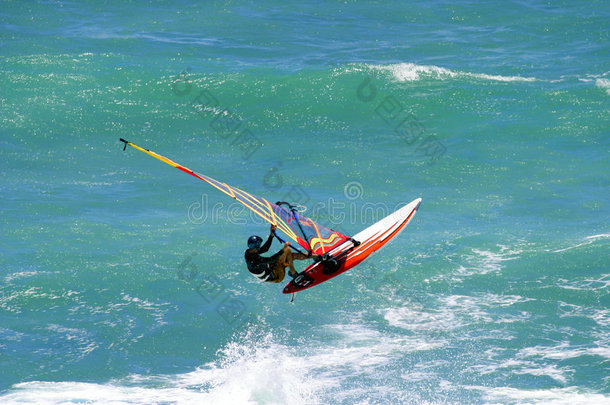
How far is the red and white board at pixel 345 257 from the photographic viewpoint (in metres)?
10.8

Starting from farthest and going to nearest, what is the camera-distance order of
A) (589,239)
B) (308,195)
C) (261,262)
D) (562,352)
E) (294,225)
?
(308,195)
(589,239)
(562,352)
(294,225)
(261,262)

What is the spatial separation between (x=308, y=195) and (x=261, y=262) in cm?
773

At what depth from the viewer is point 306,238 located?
425 inches

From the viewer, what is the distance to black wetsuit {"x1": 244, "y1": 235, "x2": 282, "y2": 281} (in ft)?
32.2

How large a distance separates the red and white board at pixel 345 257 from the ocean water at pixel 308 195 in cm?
168

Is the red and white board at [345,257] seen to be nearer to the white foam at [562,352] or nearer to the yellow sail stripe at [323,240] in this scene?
the yellow sail stripe at [323,240]

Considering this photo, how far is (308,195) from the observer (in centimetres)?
1756

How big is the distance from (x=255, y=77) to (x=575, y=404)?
1605cm

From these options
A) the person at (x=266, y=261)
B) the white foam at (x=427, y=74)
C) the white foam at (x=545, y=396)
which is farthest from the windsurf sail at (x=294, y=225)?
the white foam at (x=427, y=74)

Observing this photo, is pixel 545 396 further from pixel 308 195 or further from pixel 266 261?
pixel 308 195

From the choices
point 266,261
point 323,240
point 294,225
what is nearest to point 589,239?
point 323,240

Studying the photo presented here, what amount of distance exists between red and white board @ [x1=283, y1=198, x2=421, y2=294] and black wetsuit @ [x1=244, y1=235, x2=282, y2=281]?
0.73 m

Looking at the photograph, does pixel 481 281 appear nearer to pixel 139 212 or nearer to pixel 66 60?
pixel 139 212

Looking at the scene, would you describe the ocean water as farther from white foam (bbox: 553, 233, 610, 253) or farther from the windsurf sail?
the windsurf sail
